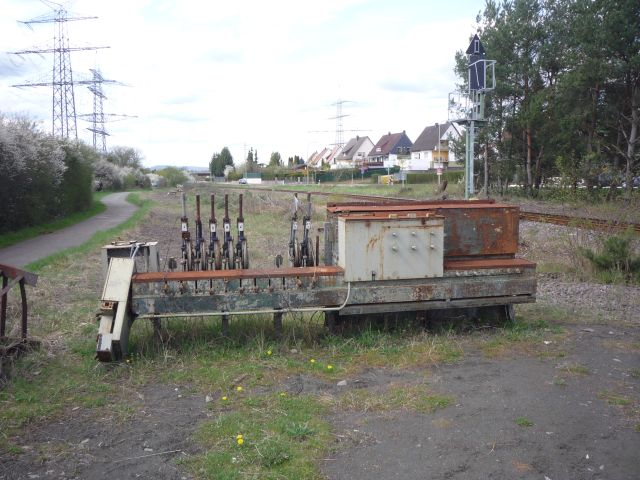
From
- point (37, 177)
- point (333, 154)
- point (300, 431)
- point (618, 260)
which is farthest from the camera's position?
point (333, 154)

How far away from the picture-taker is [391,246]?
595 cm

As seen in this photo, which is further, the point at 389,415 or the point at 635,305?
the point at 635,305

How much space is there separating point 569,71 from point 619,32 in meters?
3.15

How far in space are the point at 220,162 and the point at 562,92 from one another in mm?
104803

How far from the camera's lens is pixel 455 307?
20.4 ft

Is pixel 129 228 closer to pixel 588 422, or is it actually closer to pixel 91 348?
pixel 91 348

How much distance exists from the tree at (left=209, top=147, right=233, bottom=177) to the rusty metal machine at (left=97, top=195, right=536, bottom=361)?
397ft

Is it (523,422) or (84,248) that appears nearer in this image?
(523,422)

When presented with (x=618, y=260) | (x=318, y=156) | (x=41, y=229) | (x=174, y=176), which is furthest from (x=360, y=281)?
(x=318, y=156)

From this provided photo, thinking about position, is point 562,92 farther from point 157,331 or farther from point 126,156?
point 126,156

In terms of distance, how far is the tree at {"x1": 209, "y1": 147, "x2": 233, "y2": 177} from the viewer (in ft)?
412

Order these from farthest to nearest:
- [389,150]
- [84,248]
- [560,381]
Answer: [389,150] < [84,248] < [560,381]

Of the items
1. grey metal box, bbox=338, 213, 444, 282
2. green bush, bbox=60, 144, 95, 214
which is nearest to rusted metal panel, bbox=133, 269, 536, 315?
grey metal box, bbox=338, 213, 444, 282

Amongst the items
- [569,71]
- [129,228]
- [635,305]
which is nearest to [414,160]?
[569,71]
